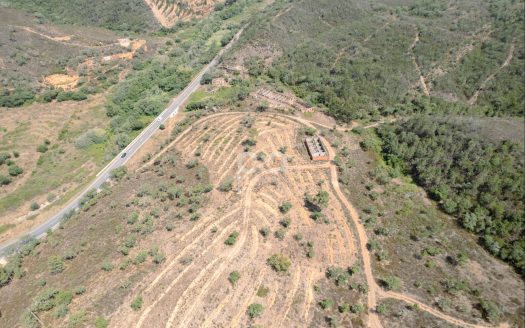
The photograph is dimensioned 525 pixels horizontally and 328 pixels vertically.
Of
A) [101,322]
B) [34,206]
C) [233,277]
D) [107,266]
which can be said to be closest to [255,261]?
[233,277]

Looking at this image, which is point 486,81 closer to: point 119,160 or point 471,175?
point 471,175

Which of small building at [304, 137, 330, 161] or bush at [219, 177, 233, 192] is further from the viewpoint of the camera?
small building at [304, 137, 330, 161]

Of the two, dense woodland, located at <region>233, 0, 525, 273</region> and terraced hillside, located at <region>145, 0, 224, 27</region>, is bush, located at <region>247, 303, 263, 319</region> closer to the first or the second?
dense woodland, located at <region>233, 0, 525, 273</region>

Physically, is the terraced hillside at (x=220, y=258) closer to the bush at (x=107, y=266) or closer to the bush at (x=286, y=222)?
the bush at (x=107, y=266)

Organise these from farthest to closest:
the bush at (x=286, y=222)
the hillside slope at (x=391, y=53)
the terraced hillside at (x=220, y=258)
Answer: the hillside slope at (x=391, y=53) < the bush at (x=286, y=222) < the terraced hillside at (x=220, y=258)

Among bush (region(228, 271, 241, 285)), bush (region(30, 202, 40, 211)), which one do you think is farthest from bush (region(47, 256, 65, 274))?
bush (region(228, 271, 241, 285))

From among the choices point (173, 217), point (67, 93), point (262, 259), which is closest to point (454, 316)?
point (262, 259)

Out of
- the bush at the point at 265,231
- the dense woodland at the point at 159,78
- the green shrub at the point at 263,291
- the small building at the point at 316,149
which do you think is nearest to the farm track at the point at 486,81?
the small building at the point at 316,149
